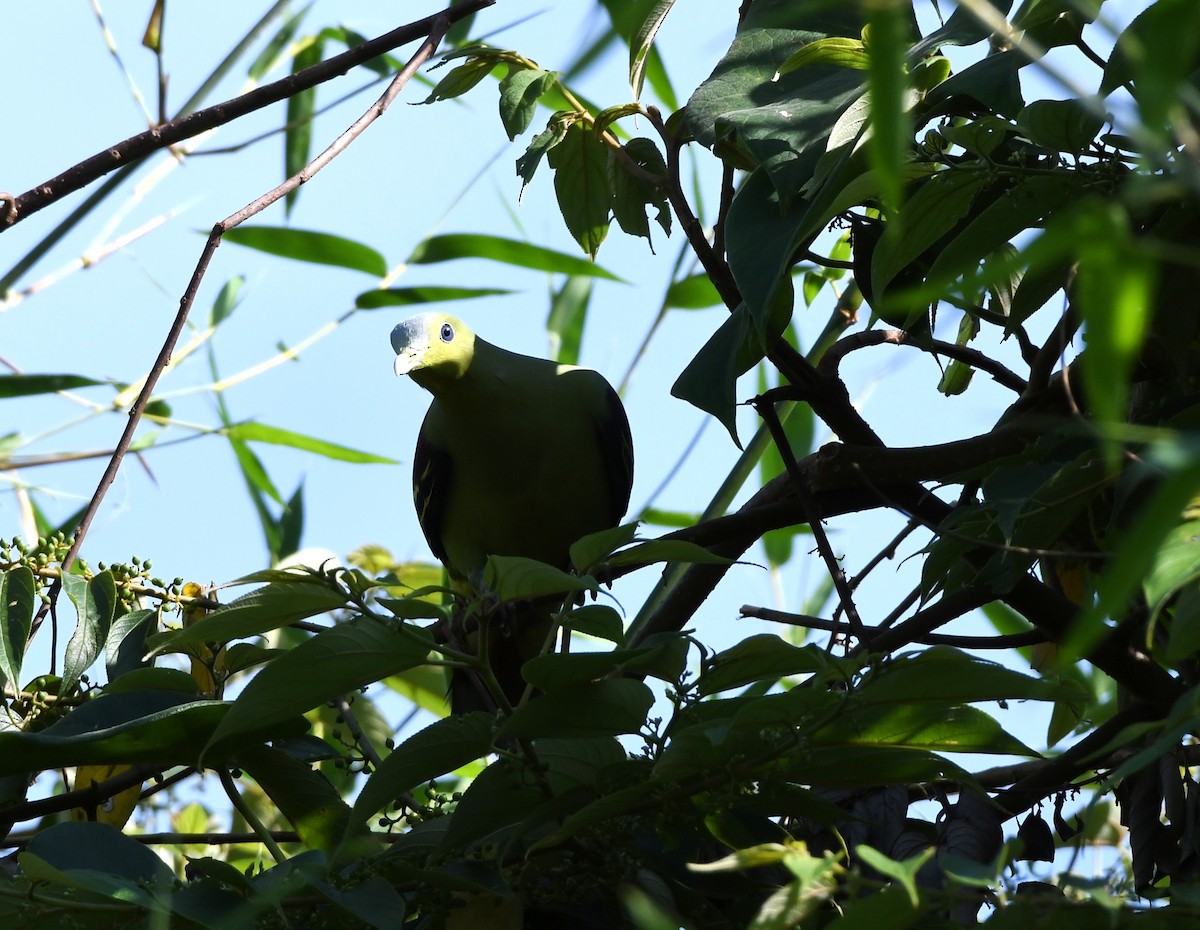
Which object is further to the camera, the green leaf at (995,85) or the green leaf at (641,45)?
the green leaf at (641,45)

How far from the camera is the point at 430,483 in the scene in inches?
130

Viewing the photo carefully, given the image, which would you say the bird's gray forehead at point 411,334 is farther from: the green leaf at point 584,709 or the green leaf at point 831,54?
the green leaf at point 584,709

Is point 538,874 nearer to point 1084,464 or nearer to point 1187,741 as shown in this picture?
point 1084,464

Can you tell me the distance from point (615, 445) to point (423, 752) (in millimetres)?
2079

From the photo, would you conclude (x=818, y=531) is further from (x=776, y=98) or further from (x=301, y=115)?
(x=301, y=115)

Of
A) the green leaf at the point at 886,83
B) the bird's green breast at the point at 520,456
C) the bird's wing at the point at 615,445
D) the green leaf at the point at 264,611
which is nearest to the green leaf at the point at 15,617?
the green leaf at the point at 264,611

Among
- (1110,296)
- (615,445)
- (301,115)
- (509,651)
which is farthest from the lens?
(301,115)

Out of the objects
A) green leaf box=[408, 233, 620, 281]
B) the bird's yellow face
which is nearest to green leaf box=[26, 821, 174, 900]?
the bird's yellow face

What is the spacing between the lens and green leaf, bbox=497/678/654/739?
1.16 metres

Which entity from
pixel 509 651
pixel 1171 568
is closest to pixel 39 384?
pixel 509 651

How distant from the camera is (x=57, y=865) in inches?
47.5

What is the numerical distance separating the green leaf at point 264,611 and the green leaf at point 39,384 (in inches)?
87.2

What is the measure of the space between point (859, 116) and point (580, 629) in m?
0.58

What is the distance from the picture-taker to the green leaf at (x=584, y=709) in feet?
3.80
